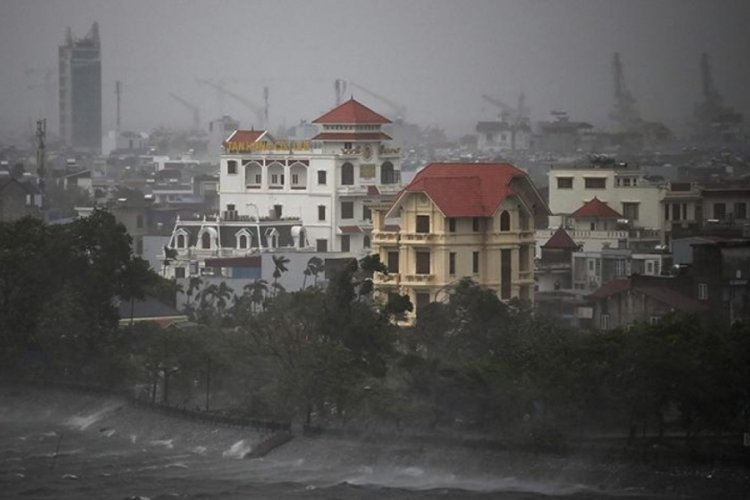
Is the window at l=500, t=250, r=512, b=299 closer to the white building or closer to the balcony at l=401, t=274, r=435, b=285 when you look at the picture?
the balcony at l=401, t=274, r=435, b=285

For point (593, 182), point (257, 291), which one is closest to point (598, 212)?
point (593, 182)

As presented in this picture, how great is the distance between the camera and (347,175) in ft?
174

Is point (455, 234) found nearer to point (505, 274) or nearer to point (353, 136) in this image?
point (505, 274)

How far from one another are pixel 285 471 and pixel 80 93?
2486 inches

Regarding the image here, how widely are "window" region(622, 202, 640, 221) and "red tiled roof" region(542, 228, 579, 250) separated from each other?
2.16 metres

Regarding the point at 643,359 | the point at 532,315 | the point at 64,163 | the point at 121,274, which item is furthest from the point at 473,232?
the point at 64,163

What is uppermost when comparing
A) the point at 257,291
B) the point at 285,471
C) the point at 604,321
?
the point at 257,291

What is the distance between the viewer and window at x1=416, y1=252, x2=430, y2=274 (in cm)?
4109

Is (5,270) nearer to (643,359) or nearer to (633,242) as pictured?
(633,242)

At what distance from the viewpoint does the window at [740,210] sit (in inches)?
1882

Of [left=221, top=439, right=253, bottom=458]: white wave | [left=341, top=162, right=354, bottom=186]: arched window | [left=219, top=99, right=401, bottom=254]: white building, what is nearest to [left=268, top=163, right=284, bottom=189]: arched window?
[left=219, top=99, right=401, bottom=254]: white building

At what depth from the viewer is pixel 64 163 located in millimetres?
90562

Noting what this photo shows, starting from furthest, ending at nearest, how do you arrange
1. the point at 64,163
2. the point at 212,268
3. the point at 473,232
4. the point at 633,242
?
the point at 64,163
the point at 212,268
the point at 633,242
the point at 473,232

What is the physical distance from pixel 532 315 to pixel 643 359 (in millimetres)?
6200
